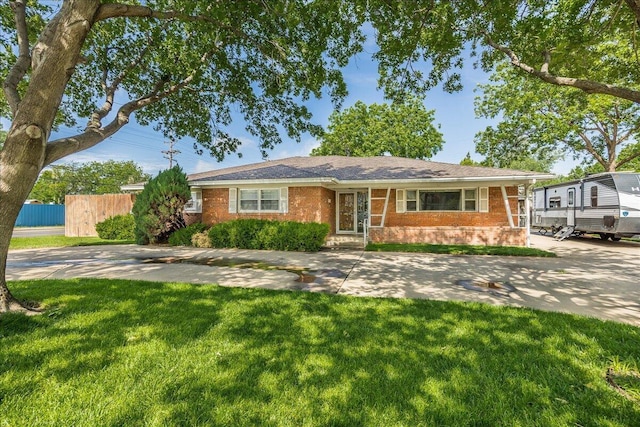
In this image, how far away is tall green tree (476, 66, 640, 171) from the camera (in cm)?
1709

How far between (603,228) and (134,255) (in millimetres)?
18286

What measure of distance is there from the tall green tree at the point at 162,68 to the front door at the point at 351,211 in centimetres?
636

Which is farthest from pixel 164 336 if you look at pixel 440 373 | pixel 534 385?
pixel 534 385

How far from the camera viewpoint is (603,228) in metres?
11.9

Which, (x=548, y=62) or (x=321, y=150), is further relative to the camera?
(x=321, y=150)

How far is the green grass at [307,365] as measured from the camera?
2.06 metres

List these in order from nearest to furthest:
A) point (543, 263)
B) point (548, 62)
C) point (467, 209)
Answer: point (548, 62) → point (543, 263) → point (467, 209)

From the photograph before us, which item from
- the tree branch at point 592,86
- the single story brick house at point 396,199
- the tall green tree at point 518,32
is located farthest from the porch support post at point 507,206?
the tree branch at point 592,86

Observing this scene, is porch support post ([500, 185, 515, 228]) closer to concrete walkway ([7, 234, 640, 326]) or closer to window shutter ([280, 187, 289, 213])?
concrete walkway ([7, 234, 640, 326])

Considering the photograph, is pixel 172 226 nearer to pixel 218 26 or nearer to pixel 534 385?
pixel 218 26

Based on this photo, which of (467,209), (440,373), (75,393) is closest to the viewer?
(75,393)

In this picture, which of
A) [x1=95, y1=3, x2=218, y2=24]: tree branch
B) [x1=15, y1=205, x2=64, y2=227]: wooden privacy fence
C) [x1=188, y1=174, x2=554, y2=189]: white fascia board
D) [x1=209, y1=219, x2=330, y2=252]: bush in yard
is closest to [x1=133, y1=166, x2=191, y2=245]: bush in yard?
[x1=188, y1=174, x2=554, y2=189]: white fascia board

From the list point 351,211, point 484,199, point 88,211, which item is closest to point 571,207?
point 484,199

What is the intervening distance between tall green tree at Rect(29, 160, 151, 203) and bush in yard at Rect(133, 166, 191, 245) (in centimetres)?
3607
